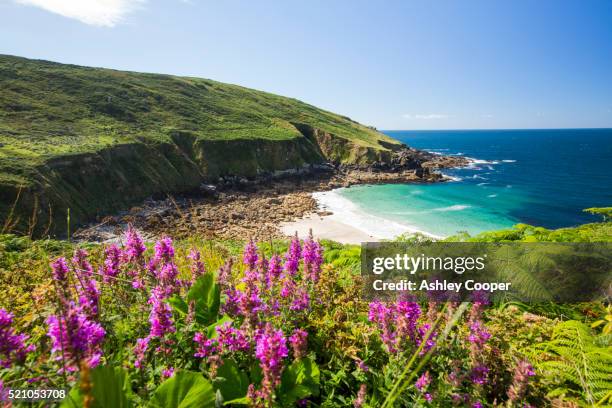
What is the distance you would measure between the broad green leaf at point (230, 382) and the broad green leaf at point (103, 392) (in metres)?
0.60

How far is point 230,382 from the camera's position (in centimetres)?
208

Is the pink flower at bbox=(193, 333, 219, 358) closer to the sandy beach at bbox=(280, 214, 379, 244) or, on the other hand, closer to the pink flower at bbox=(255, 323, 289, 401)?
the pink flower at bbox=(255, 323, 289, 401)

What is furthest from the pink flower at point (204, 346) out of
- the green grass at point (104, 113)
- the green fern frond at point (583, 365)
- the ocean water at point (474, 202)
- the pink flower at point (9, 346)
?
the green grass at point (104, 113)

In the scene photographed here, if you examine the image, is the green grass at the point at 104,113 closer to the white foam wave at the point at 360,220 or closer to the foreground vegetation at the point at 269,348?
the white foam wave at the point at 360,220

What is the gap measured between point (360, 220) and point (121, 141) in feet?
119

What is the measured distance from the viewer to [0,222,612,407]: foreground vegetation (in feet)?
6.02

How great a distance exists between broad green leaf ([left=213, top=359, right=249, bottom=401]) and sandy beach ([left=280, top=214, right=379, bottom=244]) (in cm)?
2897

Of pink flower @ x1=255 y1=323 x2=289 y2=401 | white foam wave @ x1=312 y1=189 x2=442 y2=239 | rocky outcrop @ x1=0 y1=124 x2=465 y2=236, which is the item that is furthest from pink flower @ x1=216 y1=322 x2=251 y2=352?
white foam wave @ x1=312 y1=189 x2=442 y2=239

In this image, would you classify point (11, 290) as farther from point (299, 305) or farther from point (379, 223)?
point (379, 223)

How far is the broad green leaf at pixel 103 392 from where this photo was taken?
57.8 inches

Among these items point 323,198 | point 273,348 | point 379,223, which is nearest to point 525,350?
point 273,348

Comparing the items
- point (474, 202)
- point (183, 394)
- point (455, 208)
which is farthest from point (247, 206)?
point (183, 394)

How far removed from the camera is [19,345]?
1.90 meters

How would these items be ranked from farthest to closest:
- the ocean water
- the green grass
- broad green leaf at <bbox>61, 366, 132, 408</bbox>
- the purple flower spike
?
the green grass
the ocean water
the purple flower spike
broad green leaf at <bbox>61, 366, 132, 408</bbox>
